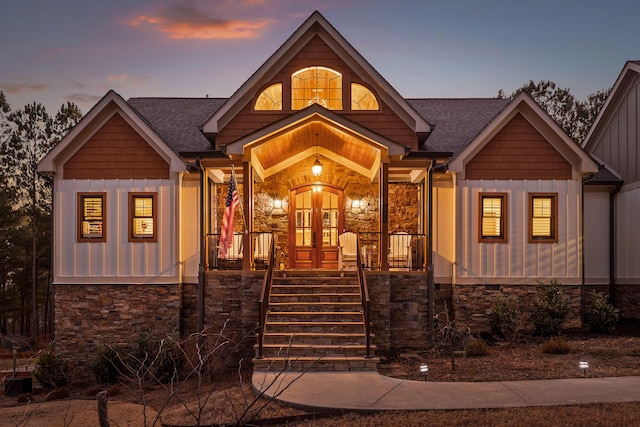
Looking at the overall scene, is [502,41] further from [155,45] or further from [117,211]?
[117,211]

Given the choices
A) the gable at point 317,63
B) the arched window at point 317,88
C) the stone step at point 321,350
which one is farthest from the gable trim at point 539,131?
the stone step at point 321,350

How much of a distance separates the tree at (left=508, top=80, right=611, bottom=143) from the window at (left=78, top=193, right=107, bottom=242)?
26.9m

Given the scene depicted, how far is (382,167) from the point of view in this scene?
13.9m

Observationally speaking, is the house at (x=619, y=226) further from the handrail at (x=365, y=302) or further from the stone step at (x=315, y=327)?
the stone step at (x=315, y=327)

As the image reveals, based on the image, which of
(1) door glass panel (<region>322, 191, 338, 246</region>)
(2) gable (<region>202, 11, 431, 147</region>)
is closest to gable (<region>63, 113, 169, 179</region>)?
(2) gable (<region>202, 11, 431, 147</region>)

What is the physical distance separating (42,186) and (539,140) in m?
23.9

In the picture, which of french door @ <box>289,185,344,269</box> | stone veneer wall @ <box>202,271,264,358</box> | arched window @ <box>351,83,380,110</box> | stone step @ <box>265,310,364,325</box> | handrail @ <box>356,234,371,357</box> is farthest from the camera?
french door @ <box>289,185,344,269</box>

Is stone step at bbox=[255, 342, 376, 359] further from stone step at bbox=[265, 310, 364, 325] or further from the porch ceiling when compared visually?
the porch ceiling

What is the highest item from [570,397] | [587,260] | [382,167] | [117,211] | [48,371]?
[382,167]

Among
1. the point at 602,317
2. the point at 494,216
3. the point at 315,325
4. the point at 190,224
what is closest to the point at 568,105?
the point at 494,216

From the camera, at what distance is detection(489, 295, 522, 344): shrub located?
13.6m

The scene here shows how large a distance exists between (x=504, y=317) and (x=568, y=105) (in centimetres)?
2476

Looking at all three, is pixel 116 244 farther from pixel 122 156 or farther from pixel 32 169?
pixel 32 169

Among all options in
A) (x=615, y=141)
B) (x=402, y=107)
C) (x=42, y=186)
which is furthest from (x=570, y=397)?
(x=42, y=186)
